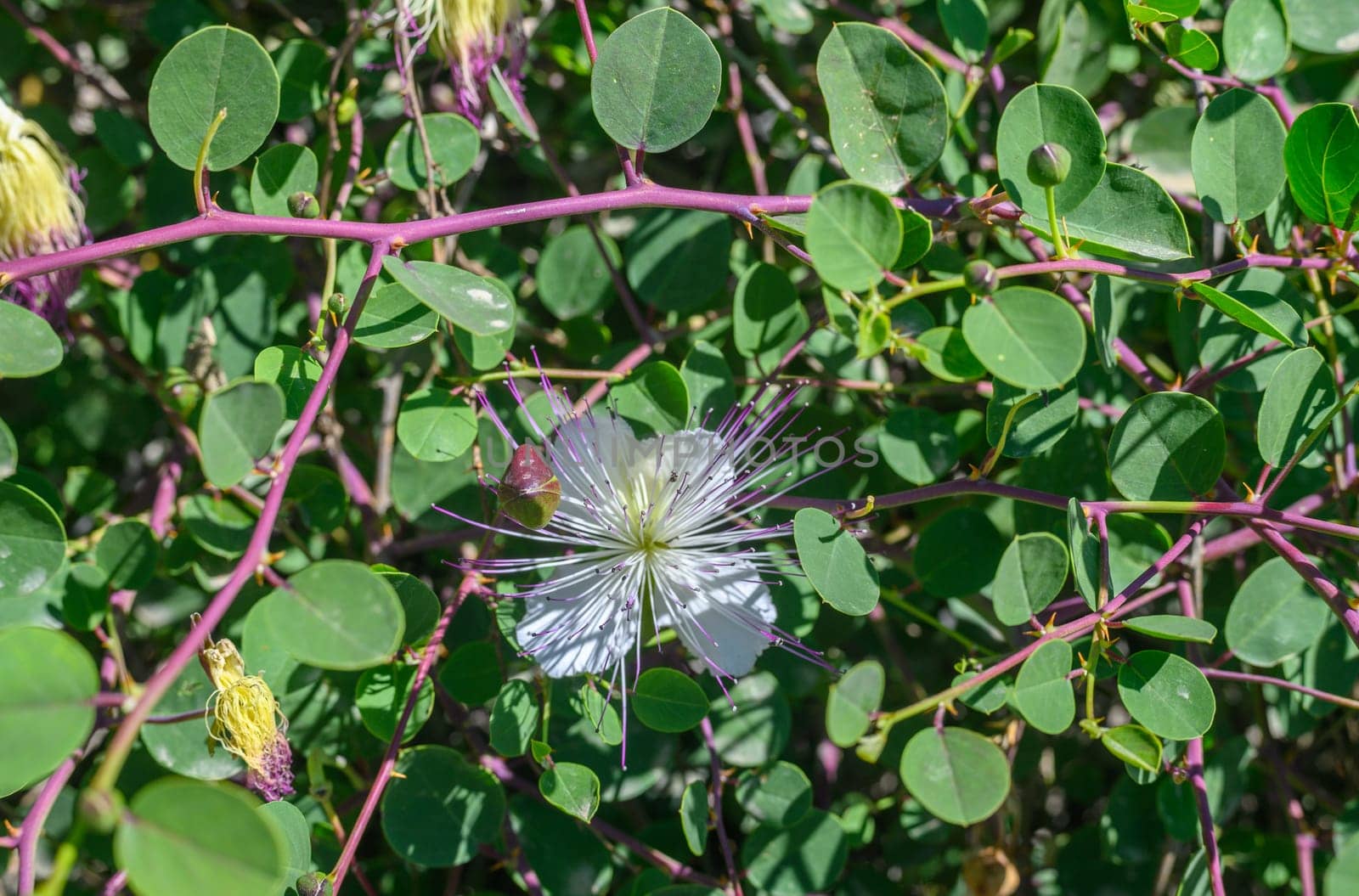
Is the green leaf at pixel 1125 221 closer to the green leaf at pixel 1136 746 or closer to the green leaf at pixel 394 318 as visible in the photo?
the green leaf at pixel 1136 746

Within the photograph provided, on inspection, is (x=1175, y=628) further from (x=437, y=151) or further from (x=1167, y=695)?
(x=437, y=151)

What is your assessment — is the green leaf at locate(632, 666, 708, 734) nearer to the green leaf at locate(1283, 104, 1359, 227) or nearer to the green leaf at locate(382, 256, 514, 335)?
the green leaf at locate(382, 256, 514, 335)

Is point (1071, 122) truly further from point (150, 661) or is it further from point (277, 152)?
point (150, 661)

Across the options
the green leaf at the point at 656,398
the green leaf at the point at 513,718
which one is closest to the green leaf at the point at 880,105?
the green leaf at the point at 656,398

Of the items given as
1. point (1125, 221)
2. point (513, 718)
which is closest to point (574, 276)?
point (513, 718)

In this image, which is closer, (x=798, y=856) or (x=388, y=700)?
(x=388, y=700)
